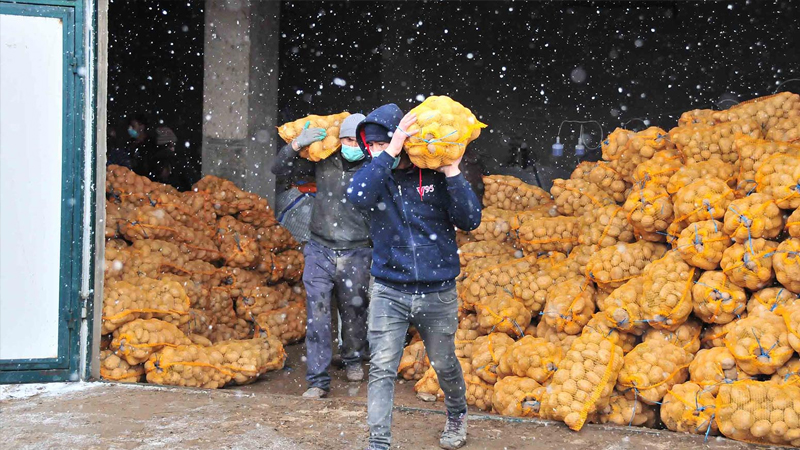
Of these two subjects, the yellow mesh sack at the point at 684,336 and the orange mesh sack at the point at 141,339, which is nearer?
the yellow mesh sack at the point at 684,336

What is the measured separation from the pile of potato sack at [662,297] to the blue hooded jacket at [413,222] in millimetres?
1334

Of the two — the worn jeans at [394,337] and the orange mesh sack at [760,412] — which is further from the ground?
the worn jeans at [394,337]

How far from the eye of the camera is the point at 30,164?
5430 millimetres

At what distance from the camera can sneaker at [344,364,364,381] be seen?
22.2 feet

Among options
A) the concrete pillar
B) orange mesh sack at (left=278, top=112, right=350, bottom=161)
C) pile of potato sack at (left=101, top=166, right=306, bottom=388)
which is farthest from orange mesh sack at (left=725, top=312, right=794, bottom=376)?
the concrete pillar

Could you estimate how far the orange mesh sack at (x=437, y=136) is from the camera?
4.10 metres

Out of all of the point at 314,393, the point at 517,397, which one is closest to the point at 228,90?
the point at 314,393

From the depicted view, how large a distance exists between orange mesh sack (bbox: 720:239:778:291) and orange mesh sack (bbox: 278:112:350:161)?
2.99 m

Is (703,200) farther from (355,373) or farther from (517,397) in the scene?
(355,373)

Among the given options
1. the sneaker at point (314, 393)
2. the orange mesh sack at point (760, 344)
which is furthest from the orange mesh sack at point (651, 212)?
the sneaker at point (314, 393)

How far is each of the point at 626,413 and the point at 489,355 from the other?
113 cm

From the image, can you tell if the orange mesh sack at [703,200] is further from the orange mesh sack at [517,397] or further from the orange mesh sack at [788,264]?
the orange mesh sack at [517,397]

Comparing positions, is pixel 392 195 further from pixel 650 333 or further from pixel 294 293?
pixel 294 293

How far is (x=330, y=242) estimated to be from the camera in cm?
640
